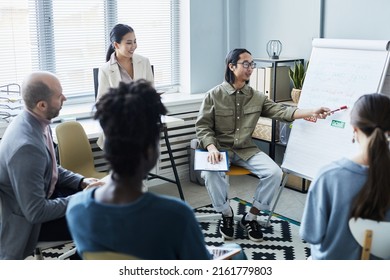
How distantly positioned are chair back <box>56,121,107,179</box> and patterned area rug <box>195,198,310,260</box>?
847 mm

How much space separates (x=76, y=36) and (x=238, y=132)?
5.51ft

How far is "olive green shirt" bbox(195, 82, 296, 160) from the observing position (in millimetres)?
3377

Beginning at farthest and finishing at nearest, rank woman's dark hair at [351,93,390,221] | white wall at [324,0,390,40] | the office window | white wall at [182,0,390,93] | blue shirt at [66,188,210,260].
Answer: white wall at [182,0,390,93], the office window, white wall at [324,0,390,40], woman's dark hair at [351,93,390,221], blue shirt at [66,188,210,260]

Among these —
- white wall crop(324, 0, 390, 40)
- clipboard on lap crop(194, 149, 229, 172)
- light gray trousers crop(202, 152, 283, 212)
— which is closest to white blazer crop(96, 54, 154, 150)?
clipboard on lap crop(194, 149, 229, 172)

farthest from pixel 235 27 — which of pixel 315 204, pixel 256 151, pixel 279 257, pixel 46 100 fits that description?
pixel 315 204

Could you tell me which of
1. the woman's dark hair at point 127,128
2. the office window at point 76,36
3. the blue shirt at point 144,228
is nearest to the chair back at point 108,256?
the blue shirt at point 144,228

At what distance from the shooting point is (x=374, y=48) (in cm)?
287

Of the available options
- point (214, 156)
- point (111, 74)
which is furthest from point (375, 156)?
point (111, 74)

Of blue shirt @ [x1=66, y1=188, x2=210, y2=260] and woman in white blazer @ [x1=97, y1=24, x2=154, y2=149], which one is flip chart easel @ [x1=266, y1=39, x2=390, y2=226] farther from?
blue shirt @ [x1=66, y1=188, x2=210, y2=260]

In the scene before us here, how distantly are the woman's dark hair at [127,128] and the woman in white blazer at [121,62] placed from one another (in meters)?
2.14

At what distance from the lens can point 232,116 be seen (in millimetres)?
3402

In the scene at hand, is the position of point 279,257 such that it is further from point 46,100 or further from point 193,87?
point 193,87
